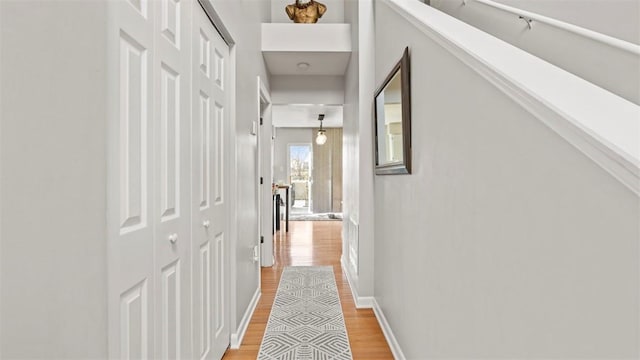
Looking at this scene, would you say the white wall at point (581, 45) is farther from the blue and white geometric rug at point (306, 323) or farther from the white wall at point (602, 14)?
the blue and white geometric rug at point (306, 323)

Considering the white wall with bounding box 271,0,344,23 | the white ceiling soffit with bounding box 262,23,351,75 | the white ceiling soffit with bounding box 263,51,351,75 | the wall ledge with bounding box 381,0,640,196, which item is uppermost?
the white wall with bounding box 271,0,344,23

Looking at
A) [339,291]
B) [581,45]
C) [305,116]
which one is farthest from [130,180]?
[305,116]

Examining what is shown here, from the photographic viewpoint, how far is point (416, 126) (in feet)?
5.59

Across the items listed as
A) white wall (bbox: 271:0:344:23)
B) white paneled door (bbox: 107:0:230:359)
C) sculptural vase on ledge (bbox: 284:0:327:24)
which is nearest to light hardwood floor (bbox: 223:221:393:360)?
white paneled door (bbox: 107:0:230:359)

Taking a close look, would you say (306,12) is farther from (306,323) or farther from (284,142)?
(284,142)

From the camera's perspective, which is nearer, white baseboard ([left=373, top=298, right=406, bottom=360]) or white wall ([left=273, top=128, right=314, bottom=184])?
white baseboard ([left=373, top=298, right=406, bottom=360])

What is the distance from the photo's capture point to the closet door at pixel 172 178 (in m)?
1.25

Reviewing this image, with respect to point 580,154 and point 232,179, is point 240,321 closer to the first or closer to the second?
point 232,179

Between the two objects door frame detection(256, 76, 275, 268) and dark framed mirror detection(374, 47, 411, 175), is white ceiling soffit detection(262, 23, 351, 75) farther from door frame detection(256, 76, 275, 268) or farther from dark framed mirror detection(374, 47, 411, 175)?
dark framed mirror detection(374, 47, 411, 175)

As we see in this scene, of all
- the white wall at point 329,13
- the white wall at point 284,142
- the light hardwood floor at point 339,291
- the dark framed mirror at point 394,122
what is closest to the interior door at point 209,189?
the light hardwood floor at point 339,291

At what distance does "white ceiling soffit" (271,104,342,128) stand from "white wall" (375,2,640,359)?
17.4 ft

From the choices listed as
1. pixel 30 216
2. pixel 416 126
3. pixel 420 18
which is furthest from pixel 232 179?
pixel 30 216

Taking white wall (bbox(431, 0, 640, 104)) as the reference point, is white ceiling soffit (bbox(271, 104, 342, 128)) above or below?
above

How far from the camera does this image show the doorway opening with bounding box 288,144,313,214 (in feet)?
34.0
